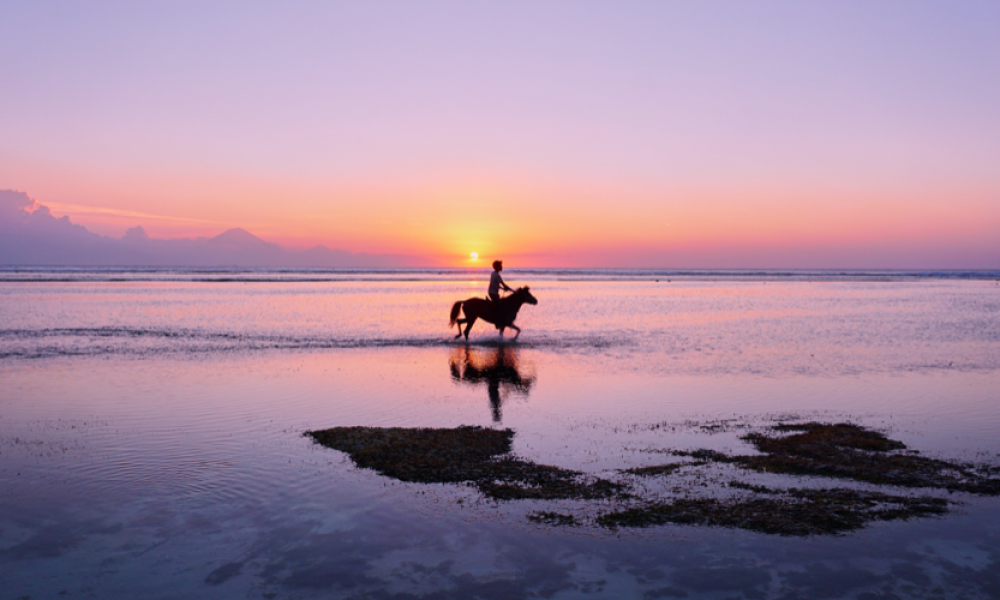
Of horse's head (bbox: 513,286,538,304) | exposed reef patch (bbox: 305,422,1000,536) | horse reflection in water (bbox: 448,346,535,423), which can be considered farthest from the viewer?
horse's head (bbox: 513,286,538,304)

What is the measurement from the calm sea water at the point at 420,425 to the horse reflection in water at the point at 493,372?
0.13 meters

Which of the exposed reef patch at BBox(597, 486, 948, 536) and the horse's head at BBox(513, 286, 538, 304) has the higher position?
the horse's head at BBox(513, 286, 538, 304)

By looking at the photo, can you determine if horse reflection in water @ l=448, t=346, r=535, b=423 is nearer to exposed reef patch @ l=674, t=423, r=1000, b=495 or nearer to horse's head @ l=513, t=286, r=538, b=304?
horse's head @ l=513, t=286, r=538, b=304

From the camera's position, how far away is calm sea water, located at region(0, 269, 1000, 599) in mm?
5867

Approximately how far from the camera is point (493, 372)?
1688 cm

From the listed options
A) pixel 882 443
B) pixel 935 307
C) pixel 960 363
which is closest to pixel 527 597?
pixel 882 443

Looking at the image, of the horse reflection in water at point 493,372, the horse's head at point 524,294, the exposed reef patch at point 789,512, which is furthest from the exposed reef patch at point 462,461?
the horse's head at point 524,294

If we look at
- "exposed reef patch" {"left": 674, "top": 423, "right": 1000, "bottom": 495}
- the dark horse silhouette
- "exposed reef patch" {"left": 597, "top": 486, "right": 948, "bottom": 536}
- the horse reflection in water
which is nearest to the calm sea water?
the horse reflection in water

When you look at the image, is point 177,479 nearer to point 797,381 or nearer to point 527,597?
point 527,597

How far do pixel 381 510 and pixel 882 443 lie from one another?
24.8 feet

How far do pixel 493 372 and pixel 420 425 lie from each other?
5.86 m

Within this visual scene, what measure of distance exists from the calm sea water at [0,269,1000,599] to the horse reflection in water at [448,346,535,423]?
133mm

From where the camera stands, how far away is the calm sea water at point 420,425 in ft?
19.2

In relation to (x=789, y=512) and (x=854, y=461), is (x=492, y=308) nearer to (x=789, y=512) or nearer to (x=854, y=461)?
(x=854, y=461)
